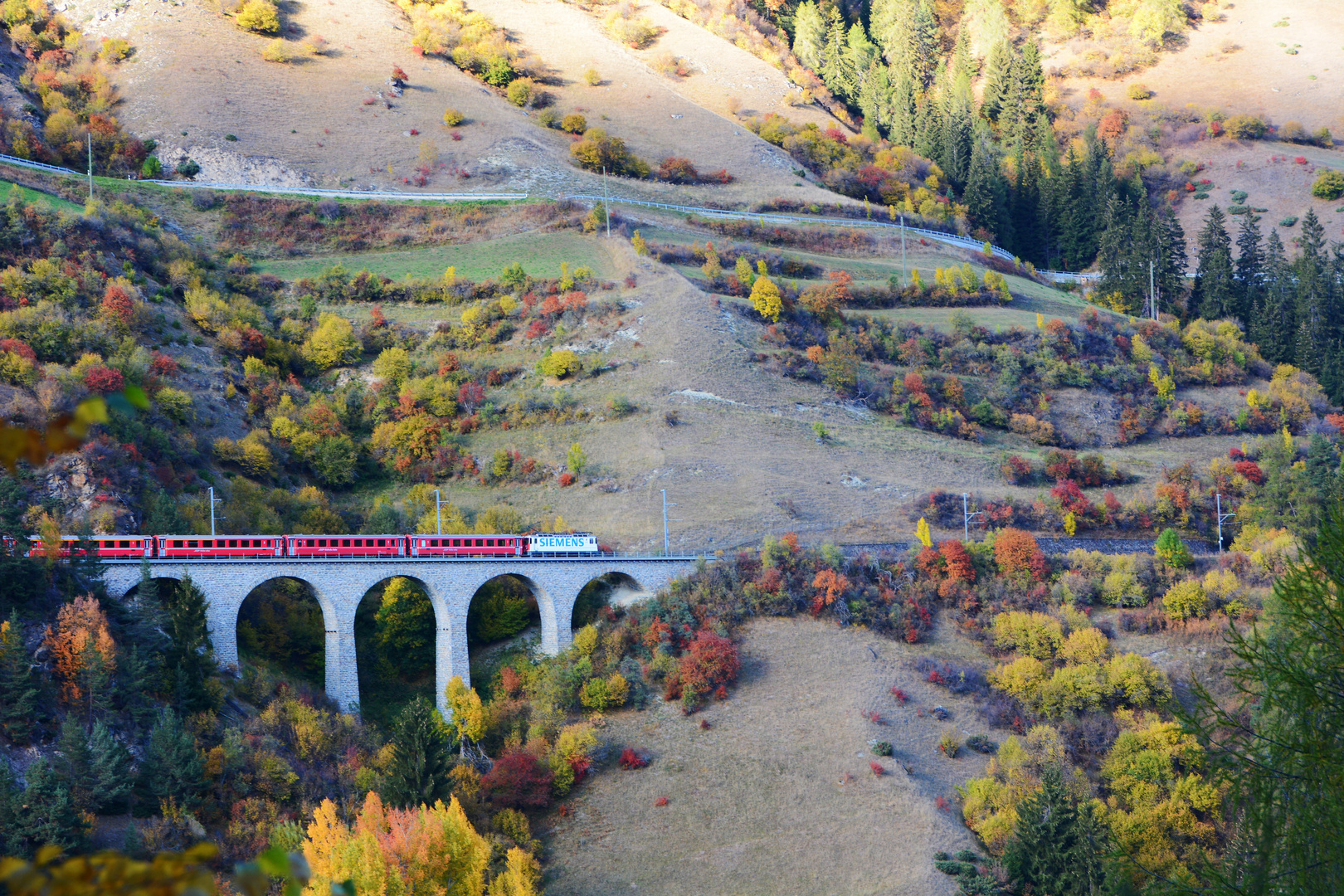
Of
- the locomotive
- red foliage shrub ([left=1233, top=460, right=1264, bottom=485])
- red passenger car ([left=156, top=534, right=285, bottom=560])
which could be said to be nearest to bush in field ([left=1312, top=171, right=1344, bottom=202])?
red foliage shrub ([left=1233, top=460, right=1264, bottom=485])

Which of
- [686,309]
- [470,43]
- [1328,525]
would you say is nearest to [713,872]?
[1328,525]

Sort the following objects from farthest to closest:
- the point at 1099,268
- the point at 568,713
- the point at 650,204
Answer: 1. the point at 1099,268
2. the point at 650,204
3. the point at 568,713

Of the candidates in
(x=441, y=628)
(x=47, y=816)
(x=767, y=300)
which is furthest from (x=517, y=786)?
(x=767, y=300)

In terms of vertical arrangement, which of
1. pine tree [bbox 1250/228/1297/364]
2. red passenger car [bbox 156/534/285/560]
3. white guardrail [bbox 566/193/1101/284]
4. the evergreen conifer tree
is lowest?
the evergreen conifer tree

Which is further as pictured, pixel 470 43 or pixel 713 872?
pixel 470 43

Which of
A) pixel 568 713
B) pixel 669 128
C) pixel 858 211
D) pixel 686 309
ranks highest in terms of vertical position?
pixel 669 128

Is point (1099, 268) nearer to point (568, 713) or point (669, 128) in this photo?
point (669, 128)

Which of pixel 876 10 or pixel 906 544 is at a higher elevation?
pixel 876 10

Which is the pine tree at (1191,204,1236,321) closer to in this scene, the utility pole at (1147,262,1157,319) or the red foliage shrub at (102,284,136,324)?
the utility pole at (1147,262,1157,319)
